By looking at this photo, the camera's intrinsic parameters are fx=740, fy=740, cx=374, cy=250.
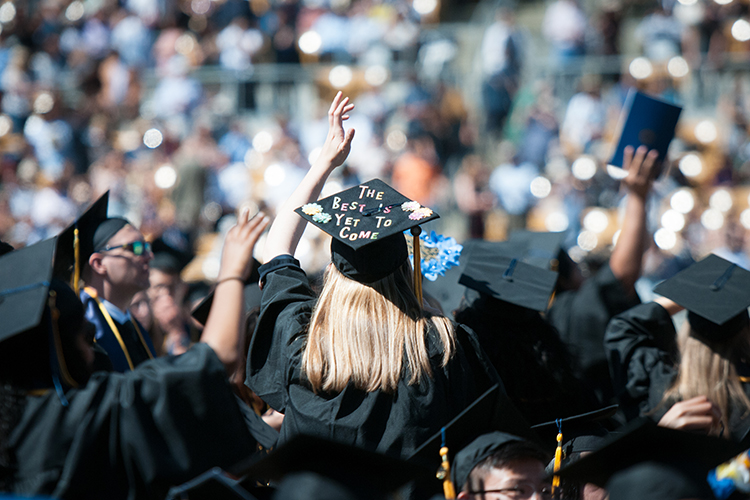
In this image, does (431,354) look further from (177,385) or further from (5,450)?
(5,450)

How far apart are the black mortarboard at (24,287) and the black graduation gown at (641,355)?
102 inches

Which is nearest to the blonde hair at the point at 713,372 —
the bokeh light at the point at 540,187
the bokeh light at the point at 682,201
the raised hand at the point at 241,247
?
the raised hand at the point at 241,247

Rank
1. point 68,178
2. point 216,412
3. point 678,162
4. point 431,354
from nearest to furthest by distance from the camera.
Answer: point 216,412, point 431,354, point 678,162, point 68,178

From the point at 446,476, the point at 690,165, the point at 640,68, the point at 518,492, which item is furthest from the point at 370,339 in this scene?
the point at 640,68

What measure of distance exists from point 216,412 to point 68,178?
1040cm

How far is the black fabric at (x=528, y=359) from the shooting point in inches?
126

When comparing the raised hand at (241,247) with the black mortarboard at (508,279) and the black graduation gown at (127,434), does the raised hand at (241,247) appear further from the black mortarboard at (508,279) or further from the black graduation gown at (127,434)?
the black mortarboard at (508,279)

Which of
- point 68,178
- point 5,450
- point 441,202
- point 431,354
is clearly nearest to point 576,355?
point 431,354

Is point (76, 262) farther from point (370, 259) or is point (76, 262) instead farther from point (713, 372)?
point (713, 372)

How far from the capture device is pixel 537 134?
1096cm

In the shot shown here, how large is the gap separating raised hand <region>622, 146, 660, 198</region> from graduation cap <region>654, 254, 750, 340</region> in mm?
466

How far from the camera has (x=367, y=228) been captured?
8.48 ft

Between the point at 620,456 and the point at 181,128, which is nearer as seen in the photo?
the point at 620,456

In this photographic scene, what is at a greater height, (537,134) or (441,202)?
(537,134)
